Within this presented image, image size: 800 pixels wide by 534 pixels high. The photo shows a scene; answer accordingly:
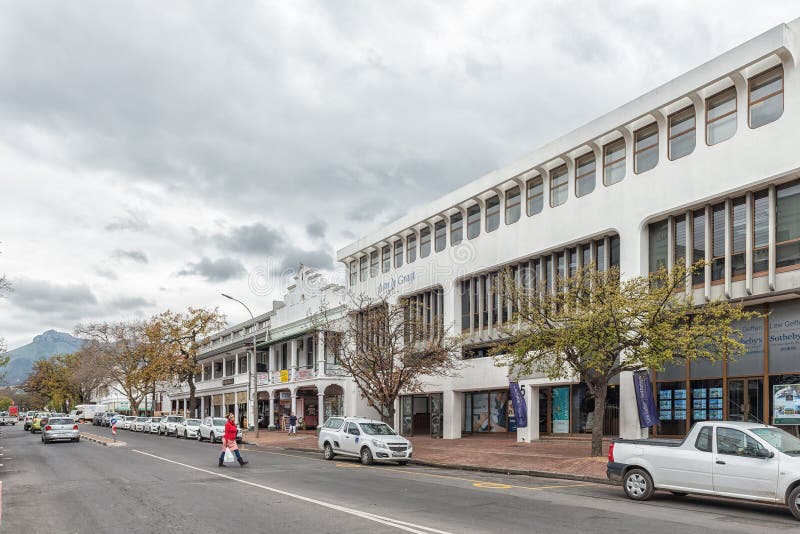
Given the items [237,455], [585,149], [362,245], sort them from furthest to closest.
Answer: [362,245], [585,149], [237,455]

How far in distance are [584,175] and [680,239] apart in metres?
5.68

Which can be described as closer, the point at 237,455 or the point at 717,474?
the point at 717,474

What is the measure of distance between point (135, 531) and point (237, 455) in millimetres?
11625

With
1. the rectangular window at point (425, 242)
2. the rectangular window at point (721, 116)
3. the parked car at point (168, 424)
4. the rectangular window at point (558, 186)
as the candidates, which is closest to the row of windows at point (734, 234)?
the rectangular window at point (721, 116)

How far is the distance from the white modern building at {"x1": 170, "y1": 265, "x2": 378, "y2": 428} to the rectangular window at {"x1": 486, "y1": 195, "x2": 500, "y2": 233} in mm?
9230

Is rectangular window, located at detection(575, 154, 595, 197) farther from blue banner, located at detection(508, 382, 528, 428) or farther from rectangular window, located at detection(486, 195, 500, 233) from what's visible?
blue banner, located at detection(508, 382, 528, 428)

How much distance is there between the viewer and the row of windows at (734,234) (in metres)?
22.0

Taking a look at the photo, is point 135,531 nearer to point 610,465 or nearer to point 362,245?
point 610,465

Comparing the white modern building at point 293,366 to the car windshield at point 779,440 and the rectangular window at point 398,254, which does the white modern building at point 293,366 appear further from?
the car windshield at point 779,440

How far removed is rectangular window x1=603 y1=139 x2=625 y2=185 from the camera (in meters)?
28.2

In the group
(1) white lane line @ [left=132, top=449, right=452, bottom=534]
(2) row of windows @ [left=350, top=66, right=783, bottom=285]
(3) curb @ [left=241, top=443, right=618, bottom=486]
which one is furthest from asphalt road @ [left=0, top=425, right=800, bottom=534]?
(2) row of windows @ [left=350, top=66, right=783, bottom=285]

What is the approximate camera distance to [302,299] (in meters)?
56.5

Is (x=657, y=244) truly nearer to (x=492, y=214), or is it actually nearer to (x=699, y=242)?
(x=699, y=242)

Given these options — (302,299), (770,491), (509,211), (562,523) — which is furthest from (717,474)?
(302,299)
